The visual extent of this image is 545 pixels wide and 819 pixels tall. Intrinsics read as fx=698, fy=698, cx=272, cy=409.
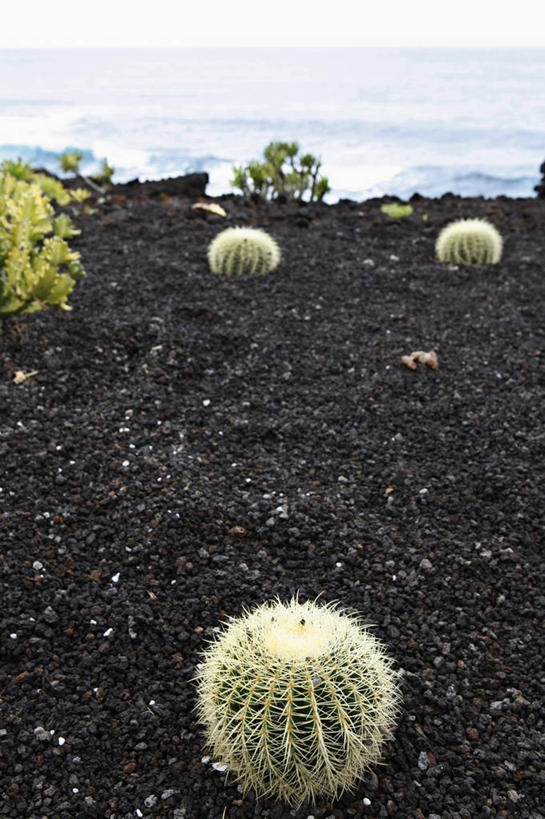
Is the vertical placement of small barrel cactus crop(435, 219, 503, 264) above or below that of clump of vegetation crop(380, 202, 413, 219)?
below

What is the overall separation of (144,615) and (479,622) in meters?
1.50

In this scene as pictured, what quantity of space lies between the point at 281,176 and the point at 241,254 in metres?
4.09

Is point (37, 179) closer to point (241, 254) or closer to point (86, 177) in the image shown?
point (86, 177)

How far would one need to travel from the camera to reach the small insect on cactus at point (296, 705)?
221cm

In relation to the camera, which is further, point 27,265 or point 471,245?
point 471,245

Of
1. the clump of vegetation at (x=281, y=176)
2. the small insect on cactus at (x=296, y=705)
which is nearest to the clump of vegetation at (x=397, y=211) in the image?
the clump of vegetation at (x=281, y=176)

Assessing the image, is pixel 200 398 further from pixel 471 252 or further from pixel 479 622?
pixel 471 252

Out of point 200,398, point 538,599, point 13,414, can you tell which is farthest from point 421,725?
point 13,414

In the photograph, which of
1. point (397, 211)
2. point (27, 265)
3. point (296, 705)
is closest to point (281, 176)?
point (397, 211)

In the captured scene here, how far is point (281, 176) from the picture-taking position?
1039 cm

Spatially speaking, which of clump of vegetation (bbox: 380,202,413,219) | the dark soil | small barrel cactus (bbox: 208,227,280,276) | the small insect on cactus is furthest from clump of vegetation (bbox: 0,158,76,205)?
the small insect on cactus

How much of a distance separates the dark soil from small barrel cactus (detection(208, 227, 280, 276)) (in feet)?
0.73

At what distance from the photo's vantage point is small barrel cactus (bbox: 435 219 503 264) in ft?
24.2

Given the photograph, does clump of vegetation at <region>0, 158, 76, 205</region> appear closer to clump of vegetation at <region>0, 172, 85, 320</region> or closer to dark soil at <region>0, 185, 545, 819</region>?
dark soil at <region>0, 185, 545, 819</region>
